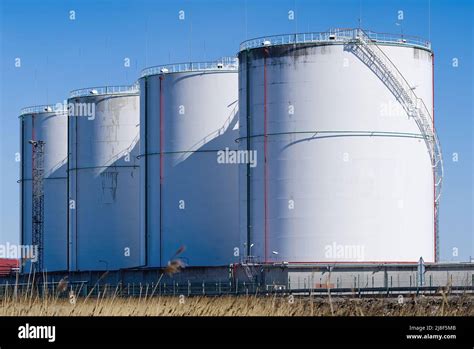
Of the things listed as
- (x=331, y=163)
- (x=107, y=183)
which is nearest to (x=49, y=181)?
(x=107, y=183)

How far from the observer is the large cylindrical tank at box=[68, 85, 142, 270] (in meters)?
68.5

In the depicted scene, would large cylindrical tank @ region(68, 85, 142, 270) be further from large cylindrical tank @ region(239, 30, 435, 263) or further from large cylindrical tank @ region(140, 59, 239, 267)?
large cylindrical tank @ region(239, 30, 435, 263)

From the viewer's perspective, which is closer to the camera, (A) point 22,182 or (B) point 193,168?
(B) point 193,168

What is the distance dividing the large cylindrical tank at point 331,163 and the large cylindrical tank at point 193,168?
634 cm

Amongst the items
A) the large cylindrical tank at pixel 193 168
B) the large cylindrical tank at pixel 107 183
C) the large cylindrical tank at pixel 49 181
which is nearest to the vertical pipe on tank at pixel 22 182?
the large cylindrical tank at pixel 49 181

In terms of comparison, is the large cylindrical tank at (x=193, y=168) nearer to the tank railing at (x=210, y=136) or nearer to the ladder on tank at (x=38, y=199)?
the tank railing at (x=210, y=136)

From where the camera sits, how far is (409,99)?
5384 centimetres

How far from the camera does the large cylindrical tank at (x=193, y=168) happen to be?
2368 inches

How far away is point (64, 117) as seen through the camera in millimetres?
76375

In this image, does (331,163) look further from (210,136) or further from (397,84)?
(210,136)

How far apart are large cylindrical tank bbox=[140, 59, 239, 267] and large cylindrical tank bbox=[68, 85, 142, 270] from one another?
6969mm

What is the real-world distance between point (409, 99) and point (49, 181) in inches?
1162

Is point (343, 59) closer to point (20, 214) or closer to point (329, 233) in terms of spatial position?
point (329, 233)

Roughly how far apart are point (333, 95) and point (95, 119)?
2179 centimetres
